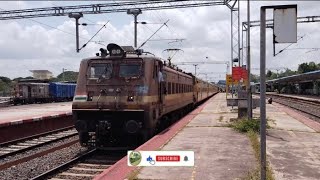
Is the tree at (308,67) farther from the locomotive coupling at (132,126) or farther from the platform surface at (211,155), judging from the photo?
the locomotive coupling at (132,126)

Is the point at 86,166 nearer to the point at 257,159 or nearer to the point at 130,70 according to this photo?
the point at 130,70

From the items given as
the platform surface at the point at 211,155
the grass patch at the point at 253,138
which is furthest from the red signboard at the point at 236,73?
the platform surface at the point at 211,155

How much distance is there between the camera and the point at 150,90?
41.9 feet

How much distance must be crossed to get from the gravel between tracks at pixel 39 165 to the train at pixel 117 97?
2.06ft

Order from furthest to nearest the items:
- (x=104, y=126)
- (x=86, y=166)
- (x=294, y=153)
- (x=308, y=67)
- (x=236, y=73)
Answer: (x=308, y=67) < (x=236, y=73) < (x=104, y=126) < (x=86, y=166) < (x=294, y=153)

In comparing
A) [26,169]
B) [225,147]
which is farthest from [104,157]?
[225,147]

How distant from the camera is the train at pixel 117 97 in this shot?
12.5m

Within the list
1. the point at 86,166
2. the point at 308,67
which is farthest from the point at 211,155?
the point at 308,67

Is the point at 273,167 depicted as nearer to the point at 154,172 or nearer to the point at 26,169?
the point at 154,172

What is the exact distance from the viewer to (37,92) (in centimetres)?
5072

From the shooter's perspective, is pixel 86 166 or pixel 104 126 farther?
pixel 104 126

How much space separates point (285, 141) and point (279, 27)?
25.6ft

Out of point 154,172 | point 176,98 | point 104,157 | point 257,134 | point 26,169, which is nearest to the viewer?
point 154,172

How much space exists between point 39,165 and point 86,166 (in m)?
1.19
